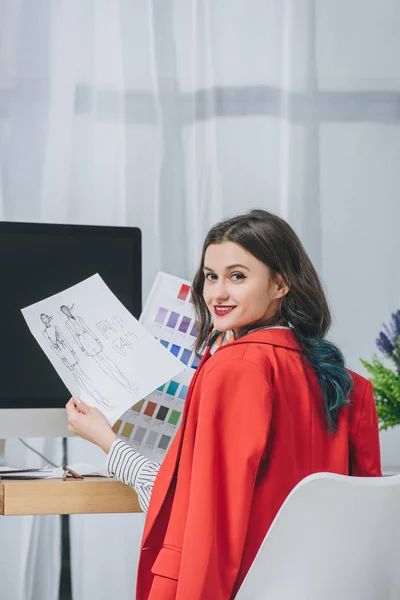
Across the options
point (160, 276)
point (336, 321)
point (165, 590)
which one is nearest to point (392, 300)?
point (336, 321)

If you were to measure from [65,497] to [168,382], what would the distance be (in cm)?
36

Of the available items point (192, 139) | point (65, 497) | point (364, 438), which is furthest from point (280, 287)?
point (192, 139)

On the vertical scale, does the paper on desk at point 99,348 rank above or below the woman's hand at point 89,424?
above

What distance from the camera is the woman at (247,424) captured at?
3.78ft

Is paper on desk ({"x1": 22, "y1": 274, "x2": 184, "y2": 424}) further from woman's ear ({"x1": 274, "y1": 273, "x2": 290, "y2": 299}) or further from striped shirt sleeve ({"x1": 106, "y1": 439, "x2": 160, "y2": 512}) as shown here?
woman's ear ({"x1": 274, "y1": 273, "x2": 290, "y2": 299})

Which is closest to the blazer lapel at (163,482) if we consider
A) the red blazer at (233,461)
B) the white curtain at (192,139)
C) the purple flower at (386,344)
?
the red blazer at (233,461)

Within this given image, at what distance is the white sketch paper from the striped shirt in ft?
0.64

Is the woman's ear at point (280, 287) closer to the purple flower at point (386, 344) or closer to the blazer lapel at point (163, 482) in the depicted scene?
the blazer lapel at point (163, 482)

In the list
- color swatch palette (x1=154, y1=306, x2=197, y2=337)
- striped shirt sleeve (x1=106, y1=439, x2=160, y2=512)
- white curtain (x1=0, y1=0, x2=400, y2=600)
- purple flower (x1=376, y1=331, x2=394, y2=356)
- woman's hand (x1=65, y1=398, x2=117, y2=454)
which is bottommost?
striped shirt sleeve (x1=106, y1=439, x2=160, y2=512)

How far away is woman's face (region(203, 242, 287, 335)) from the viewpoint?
1370mm

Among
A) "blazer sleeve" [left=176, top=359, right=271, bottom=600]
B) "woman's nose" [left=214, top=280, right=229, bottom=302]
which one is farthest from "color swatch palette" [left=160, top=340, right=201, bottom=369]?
"blazer sleeve" [left=176, top=359, right=271, bottom=600]

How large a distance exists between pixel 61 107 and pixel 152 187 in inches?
13.6

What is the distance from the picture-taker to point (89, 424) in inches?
60.6

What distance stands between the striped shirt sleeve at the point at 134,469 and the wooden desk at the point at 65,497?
40 mm
